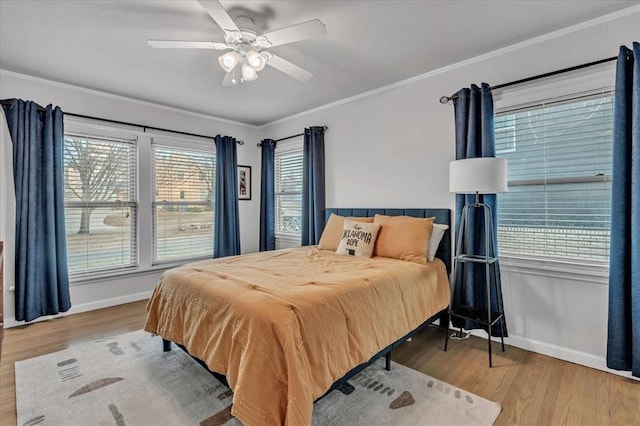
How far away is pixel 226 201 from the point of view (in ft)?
15.1

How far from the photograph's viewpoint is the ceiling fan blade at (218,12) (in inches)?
65.5

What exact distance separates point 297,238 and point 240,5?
3.22 meters

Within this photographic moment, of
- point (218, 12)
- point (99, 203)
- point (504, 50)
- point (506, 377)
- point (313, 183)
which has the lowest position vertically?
point (506, 377)

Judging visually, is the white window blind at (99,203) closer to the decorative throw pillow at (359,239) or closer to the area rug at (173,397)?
the area rug at (173,397)

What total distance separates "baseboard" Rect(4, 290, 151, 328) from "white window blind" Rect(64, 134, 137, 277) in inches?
14.8

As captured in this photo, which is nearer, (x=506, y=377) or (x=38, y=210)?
(x=506, y=377)

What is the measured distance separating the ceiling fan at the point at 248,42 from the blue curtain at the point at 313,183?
172 centimetres

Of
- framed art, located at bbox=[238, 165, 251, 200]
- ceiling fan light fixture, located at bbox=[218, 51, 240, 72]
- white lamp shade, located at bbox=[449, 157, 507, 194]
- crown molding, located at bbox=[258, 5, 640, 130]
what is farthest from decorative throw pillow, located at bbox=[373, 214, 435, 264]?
framed art, located at bbox=[238, 165, 251, 200]

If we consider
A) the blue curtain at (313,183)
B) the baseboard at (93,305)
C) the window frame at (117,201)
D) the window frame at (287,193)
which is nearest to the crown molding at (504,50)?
the blue curtain at (313,183)

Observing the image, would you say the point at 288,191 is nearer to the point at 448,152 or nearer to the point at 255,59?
the point at 448,152

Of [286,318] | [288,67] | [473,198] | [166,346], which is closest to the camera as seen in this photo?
[286,318]

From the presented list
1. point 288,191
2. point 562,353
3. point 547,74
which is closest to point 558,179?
point 547,74

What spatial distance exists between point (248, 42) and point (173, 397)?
2.43 meters

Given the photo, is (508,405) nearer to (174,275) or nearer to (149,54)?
(174,275)
